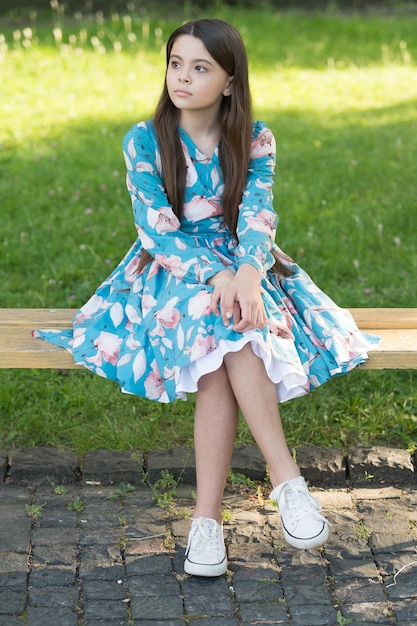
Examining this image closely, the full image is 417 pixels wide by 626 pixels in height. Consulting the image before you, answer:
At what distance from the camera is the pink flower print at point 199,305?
305 cm

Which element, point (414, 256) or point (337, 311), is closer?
point (337, 311)

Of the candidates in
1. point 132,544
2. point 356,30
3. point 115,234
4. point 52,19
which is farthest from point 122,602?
point 52,19

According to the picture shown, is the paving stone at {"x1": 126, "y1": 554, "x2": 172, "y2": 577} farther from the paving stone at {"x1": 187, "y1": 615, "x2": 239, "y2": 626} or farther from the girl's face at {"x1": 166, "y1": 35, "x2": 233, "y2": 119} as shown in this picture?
the girl's face at {"x1": 166, "y1": 35, "x2": 233, "y2": 119}

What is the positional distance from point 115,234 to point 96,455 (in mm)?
1774

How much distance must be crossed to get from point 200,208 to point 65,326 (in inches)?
24.2

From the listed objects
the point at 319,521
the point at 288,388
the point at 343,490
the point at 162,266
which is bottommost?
the point at 343,490

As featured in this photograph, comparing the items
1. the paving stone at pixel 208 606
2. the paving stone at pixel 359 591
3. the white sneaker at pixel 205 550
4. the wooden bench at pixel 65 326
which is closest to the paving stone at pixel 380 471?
the wooden bench at pixel 65 326

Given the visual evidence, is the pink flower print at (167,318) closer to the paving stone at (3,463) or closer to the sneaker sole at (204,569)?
the sneaker sole at (204,569)

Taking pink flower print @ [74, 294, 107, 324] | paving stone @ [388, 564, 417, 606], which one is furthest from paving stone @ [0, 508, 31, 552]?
paving stone @ [388, 564, 417, 606]

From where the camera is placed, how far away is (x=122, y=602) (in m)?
2.92

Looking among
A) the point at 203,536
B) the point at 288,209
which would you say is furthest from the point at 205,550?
the point at 288,209

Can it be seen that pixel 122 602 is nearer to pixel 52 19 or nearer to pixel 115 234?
pixel 115 234

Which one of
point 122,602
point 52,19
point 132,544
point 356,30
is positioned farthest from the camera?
point 52,19

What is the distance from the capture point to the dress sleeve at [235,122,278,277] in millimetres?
3273
